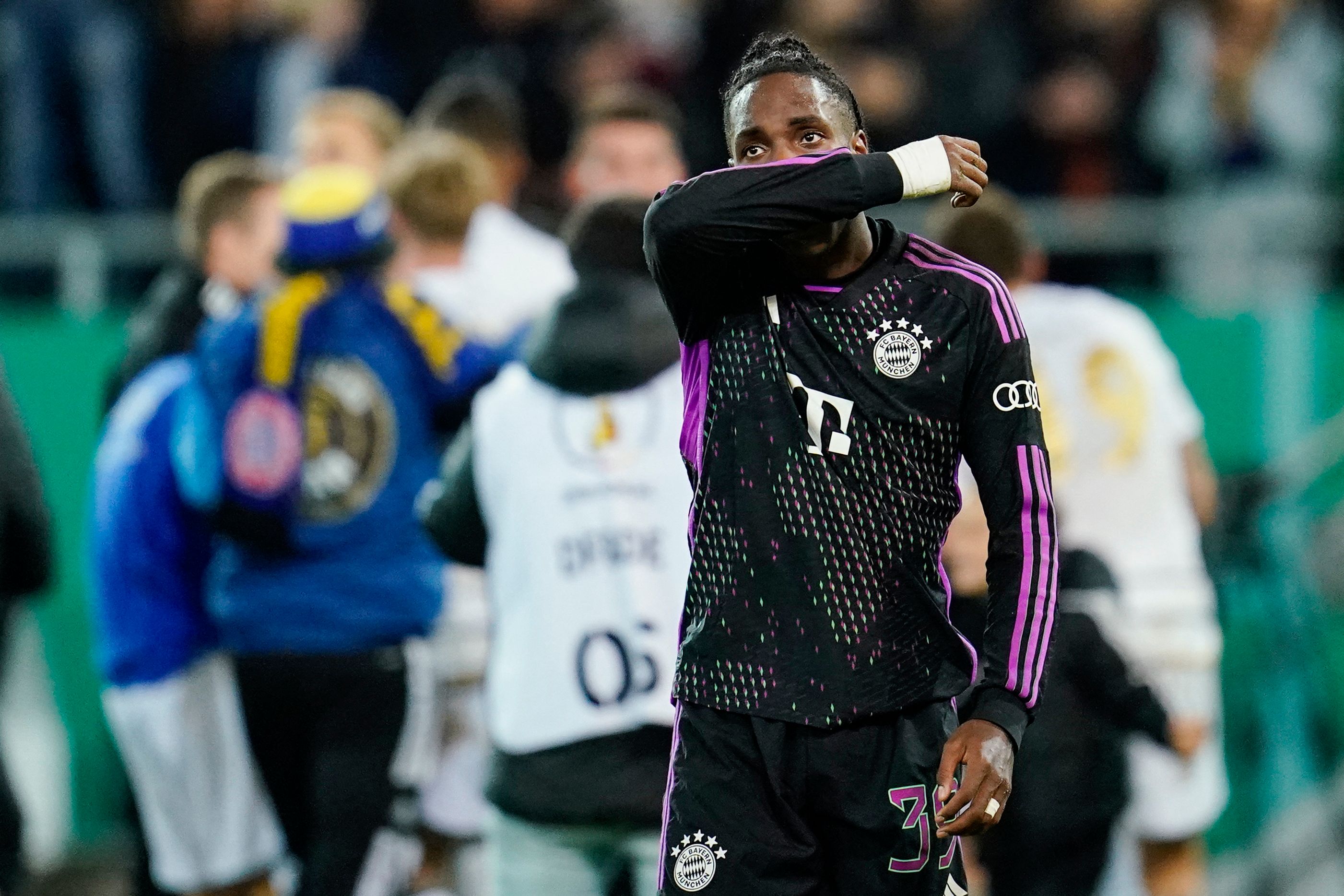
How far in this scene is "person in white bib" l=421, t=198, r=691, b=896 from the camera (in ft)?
13.7

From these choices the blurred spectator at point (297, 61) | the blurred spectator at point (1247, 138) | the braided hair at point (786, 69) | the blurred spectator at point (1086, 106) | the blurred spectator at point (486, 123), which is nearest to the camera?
the braided hair at point (786, 69)

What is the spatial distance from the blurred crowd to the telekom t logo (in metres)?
5.70

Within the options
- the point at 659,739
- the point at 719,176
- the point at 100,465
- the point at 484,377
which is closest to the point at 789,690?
the point at 719,176

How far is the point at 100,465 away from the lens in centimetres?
549

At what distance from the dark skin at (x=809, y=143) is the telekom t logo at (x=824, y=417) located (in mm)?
192

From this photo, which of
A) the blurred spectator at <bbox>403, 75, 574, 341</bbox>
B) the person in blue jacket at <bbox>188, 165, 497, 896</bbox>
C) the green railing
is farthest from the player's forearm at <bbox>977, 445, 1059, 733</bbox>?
the green railing

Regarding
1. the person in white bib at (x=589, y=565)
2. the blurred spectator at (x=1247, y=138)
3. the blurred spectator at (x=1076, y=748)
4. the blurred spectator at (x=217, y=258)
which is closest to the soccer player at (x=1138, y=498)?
the blurred spectator at (x=1076, y=748)

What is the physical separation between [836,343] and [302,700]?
2481 millimetres

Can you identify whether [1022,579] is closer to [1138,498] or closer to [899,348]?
[899,348]

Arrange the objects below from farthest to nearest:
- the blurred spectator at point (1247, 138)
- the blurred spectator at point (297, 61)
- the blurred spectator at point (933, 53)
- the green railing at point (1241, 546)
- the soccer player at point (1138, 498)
A: the blurred spectator at point (933, 53) < the blurred spectator at point (297, 61) < the blurred spectator at point (1247, 138) < the green railing at point (1241, 546) < the soccer player at point (1138, 498)

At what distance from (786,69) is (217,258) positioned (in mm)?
3209

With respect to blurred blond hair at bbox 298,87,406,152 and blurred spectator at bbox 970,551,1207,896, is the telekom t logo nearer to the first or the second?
blurred spectator at bbox 970,551,1207,896

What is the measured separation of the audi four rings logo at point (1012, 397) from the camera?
9.43 ft

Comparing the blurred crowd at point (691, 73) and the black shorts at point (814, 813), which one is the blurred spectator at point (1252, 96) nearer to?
the blurred crowd at point (691, 73)
